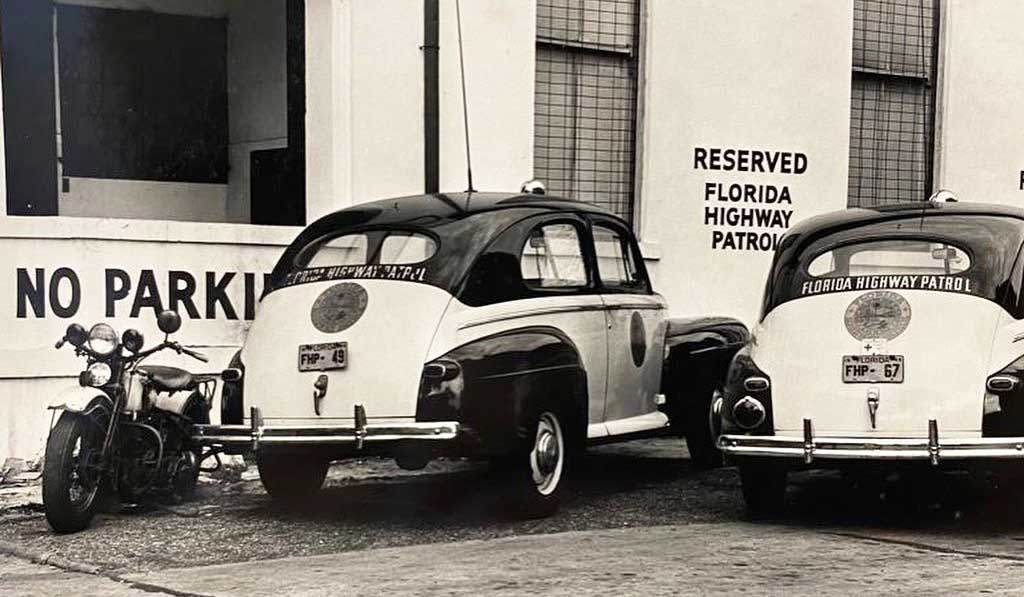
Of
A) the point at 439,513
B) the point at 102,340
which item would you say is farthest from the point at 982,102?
the point at 102,340

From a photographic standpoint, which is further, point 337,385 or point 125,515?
point 125,515

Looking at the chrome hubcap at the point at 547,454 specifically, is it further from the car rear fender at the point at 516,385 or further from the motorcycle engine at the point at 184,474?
the motorcycle engine at the point at 184,474

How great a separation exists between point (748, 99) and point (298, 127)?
420 centimetres

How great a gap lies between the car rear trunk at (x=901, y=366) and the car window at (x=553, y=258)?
1.42m

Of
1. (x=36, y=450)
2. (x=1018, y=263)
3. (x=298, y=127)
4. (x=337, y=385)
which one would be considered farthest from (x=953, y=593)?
(x=298, y=127)

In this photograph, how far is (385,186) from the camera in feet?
39.7

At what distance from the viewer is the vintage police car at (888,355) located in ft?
26.3

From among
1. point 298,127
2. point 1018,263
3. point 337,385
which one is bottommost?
point 337,385

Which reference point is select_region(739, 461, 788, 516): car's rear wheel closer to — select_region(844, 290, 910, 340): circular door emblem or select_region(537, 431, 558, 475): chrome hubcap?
select_region(844, 290, 910, 340): circular door emblem

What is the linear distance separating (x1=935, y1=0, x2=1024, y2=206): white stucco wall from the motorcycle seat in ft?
29.5

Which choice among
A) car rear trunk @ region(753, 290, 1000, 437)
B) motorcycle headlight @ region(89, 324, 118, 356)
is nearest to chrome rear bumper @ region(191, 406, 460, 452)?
motorcycle headlight @ region(89, 324, 118, 356)

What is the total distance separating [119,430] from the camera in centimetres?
870

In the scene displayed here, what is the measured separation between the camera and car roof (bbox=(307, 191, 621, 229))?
9.05 m

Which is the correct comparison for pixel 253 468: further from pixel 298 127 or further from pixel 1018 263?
pixel 1018 263
